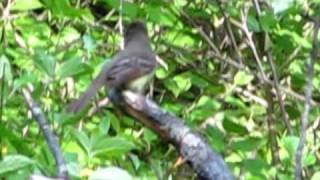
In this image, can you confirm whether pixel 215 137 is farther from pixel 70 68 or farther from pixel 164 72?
pixel 70 68

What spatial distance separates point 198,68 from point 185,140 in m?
2.72

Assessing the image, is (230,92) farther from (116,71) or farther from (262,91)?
(116,71)

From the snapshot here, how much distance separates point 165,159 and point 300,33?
0.86m

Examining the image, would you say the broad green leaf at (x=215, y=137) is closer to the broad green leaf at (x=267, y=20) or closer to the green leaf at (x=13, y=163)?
the broad green leaf at (x=267, y=20)

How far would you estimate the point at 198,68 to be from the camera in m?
5.25

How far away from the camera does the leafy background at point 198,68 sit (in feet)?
14.3

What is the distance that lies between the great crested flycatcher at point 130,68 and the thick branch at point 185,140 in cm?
79

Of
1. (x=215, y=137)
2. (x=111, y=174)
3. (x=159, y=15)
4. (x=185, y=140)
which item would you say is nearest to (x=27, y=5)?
(x=159, y=15)

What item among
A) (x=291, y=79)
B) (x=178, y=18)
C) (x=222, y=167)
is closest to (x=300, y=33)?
(x=291, y=79)

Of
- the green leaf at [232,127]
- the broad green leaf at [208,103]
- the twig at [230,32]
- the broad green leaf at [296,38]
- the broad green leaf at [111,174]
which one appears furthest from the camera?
the twig at [230,32]

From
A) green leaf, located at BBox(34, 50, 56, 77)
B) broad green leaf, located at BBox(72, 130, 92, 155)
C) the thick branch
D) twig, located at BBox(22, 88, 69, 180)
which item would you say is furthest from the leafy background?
twig, located at BBox(22, 88, 69, 180)

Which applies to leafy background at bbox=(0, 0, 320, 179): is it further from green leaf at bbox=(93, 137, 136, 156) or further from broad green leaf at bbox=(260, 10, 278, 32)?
green leaf at bbox=(93, 137, 136, 156)

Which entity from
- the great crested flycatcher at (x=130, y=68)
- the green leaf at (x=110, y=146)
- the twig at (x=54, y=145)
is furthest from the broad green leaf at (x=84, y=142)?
the great crested flycatcher at (x=130, y=68)

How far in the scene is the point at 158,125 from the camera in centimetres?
275
